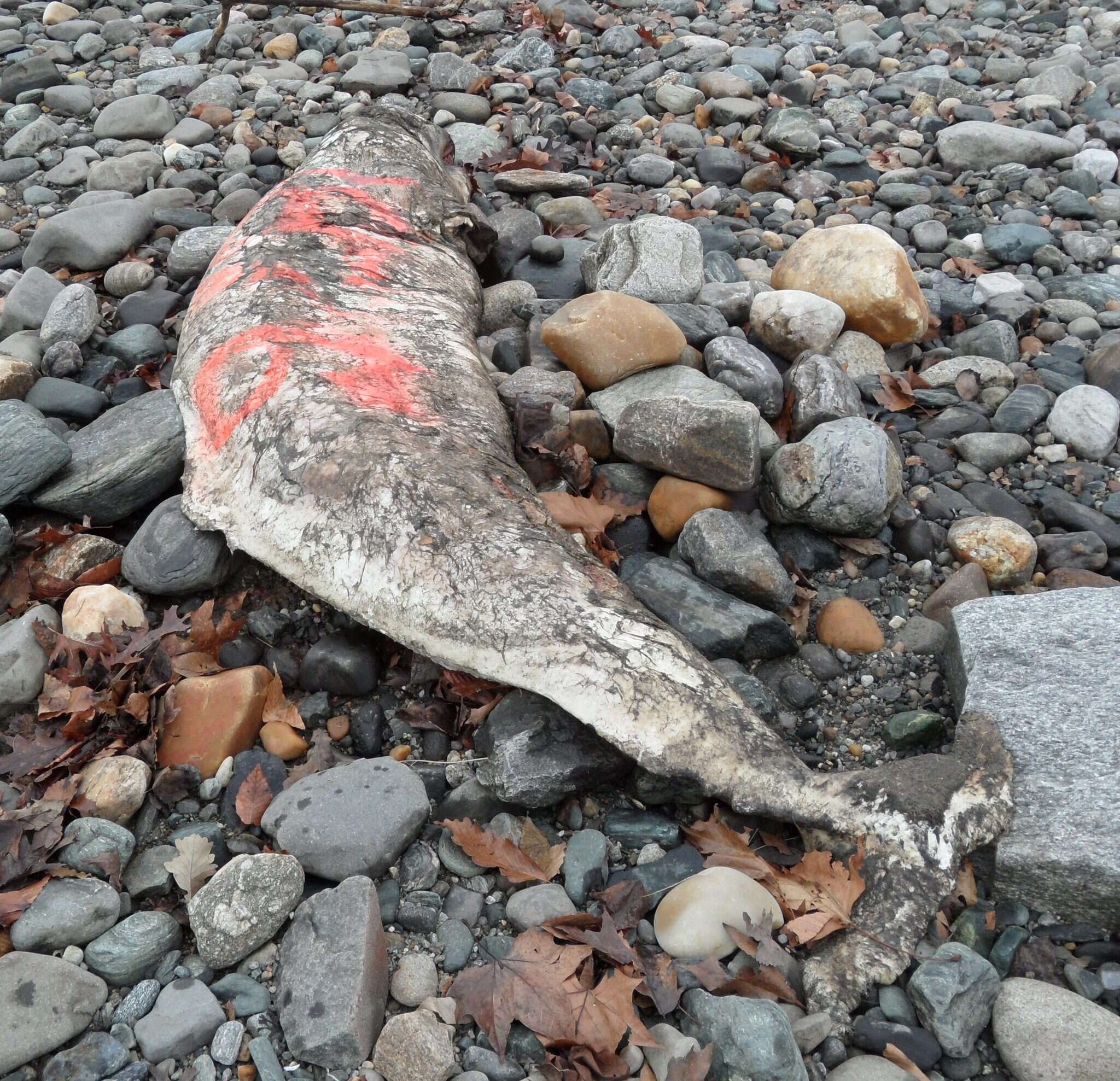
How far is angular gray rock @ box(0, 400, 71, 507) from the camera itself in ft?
11.8

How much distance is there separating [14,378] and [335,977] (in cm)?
326

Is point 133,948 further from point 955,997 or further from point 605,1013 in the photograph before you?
A: point 955,997

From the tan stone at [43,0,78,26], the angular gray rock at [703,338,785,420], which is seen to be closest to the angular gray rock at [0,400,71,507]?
the angular gray rock at [703,338,785,420]

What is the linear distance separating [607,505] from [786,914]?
169 cm

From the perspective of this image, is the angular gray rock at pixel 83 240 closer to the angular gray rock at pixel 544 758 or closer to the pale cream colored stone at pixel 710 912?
the angular gray rock at pixel 544 758

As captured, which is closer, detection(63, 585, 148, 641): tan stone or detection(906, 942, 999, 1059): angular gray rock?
detection(906, 942, 999, 1059): angular gray rock

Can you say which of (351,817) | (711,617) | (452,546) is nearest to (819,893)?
(711,617)

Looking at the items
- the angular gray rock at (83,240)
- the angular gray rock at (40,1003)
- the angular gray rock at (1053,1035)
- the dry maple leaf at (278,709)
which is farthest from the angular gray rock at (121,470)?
the angular gray rock at (1053,1035)

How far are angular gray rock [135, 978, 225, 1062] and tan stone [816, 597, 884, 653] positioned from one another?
225cm

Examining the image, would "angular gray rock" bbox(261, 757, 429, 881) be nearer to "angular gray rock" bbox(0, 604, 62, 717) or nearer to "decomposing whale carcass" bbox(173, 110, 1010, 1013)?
"decomposing whale carcass" bbox(173, 110, 1010, 1013)

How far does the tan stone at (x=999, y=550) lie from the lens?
3666 mm

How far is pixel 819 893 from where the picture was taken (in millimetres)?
2543

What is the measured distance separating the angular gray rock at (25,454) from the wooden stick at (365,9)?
570 centimetres

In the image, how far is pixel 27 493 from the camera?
145 inches
